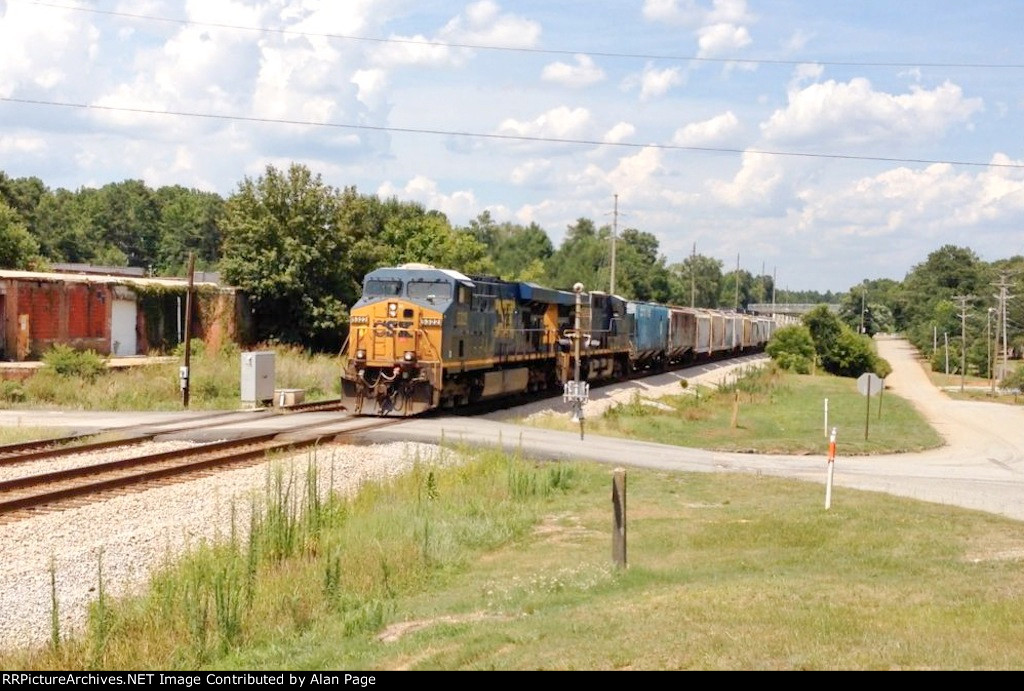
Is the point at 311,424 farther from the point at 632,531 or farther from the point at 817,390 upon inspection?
the point at 817,390

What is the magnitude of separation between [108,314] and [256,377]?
42.6 feet

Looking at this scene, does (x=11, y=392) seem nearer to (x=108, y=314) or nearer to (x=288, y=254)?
(x=108, y=314)

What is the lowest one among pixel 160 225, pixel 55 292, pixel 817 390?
pixel 817 390

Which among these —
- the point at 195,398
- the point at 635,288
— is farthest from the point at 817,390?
the point at 635,288

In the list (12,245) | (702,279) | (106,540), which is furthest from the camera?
(702,279)

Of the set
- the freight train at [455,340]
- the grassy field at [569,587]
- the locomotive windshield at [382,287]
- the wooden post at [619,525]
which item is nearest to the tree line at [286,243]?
the freight train at [455,340]

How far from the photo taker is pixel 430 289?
29.2 meters

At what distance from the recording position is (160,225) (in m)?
148

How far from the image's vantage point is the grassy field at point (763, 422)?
101 ft

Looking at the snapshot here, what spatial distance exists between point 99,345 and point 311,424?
18.1 meters

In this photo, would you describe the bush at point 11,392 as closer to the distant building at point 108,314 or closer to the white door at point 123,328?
the distant building at point 108,314

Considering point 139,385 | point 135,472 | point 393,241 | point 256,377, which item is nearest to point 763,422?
point 256,377

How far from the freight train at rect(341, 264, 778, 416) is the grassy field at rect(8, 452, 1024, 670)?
10.6m

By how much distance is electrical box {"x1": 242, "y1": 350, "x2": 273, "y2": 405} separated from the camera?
31.5 metres
